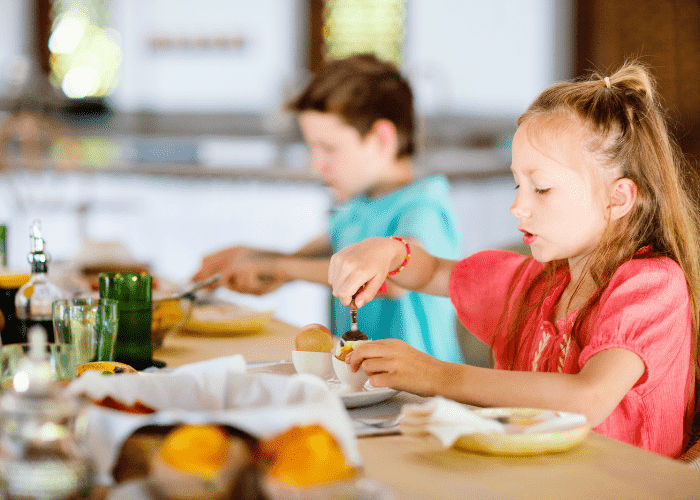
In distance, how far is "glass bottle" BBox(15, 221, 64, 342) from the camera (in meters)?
1.10

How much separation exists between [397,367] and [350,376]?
2.5 inches

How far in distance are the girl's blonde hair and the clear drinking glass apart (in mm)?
594

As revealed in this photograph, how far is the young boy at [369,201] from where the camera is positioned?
1617 millimetres

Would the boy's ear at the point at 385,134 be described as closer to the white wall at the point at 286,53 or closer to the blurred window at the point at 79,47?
the white wall at the point at 286,53

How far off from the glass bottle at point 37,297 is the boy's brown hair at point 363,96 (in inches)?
34.4

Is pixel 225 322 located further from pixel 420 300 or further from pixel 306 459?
pixel 306 459

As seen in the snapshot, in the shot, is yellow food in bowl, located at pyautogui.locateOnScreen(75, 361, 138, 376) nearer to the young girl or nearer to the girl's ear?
the young girl

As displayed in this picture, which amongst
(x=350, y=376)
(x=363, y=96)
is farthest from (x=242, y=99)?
(x=350, y=376)

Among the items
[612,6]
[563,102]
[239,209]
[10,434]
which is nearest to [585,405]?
[563,102]

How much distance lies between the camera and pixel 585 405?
0.81 meters

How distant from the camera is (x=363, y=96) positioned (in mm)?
1816

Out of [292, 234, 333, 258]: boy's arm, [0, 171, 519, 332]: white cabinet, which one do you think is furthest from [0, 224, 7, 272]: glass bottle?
[0, 171, 519, 332]: white cabinet

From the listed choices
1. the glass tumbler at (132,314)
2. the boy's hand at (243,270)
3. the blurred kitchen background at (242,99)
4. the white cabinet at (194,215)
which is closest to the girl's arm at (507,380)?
the glass tumbler at (132,314)

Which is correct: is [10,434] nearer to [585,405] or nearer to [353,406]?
[353,406]
